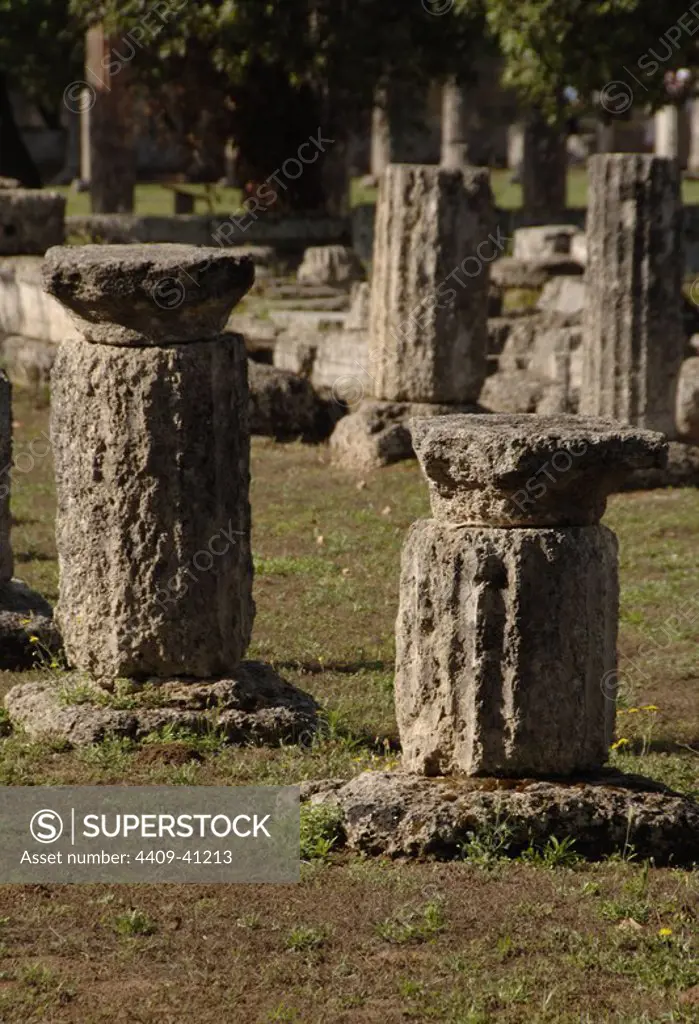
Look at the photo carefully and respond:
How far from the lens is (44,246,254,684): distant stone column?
26.8 ft

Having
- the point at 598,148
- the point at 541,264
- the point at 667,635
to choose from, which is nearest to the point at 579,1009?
the point at 667,635

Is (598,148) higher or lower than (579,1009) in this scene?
higher

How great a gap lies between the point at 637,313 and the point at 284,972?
967cm

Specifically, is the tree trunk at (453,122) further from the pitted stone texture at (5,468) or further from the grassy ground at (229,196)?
the pitted stone texture at (5,468)

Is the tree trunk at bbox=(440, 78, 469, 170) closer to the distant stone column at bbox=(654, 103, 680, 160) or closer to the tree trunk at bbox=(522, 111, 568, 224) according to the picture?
the distant stone column at bbox=(654, 103, 680, 160)

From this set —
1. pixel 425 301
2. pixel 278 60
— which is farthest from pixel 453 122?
pixel 425 301

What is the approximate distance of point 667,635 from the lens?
10.7m

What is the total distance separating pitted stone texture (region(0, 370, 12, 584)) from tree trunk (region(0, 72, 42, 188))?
2019cm

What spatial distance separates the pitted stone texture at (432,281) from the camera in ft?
51.4

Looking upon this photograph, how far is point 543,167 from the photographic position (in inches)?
1296

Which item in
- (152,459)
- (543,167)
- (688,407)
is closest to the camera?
(152,459)

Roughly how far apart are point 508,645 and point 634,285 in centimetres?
839

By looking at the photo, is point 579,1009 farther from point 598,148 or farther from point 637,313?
point 598,148

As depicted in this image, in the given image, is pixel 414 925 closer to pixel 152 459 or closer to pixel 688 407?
pixel 152 459
